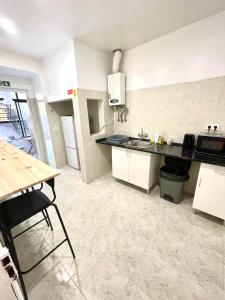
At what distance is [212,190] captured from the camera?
1.62 meters

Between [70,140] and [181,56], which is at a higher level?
[181,56]

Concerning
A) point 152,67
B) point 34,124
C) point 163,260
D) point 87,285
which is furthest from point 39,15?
point 163,260

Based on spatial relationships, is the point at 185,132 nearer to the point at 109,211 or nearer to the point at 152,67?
the point at 152,67

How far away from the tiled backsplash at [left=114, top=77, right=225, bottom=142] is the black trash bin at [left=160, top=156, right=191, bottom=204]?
0.41 meters

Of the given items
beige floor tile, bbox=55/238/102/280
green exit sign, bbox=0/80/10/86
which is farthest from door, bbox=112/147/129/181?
green exit sign, bbox=0/80/10/86

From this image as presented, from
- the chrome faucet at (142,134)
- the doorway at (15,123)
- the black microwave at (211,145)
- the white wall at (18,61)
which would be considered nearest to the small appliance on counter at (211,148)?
the black microwave at (211,145)

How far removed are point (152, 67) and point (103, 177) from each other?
234cm

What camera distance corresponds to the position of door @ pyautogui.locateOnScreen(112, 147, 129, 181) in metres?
2.41

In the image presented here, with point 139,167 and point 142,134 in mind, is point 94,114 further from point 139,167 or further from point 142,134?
point 139,167

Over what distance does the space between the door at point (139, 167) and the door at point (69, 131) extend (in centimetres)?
154

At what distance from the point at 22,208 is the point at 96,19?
230 cm

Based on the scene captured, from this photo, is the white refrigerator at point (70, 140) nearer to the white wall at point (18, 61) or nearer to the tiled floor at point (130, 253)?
the white wall at point (18, 61)

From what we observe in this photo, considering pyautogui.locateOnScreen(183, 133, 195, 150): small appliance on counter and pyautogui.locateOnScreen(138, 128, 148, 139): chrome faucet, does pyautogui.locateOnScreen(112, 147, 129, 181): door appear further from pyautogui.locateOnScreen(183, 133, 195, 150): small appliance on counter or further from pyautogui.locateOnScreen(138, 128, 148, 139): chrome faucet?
pyautogui.locateOnScreen(183, 133, 195, 150): small appliance on counter

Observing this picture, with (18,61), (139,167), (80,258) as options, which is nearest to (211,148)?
(139,167)
